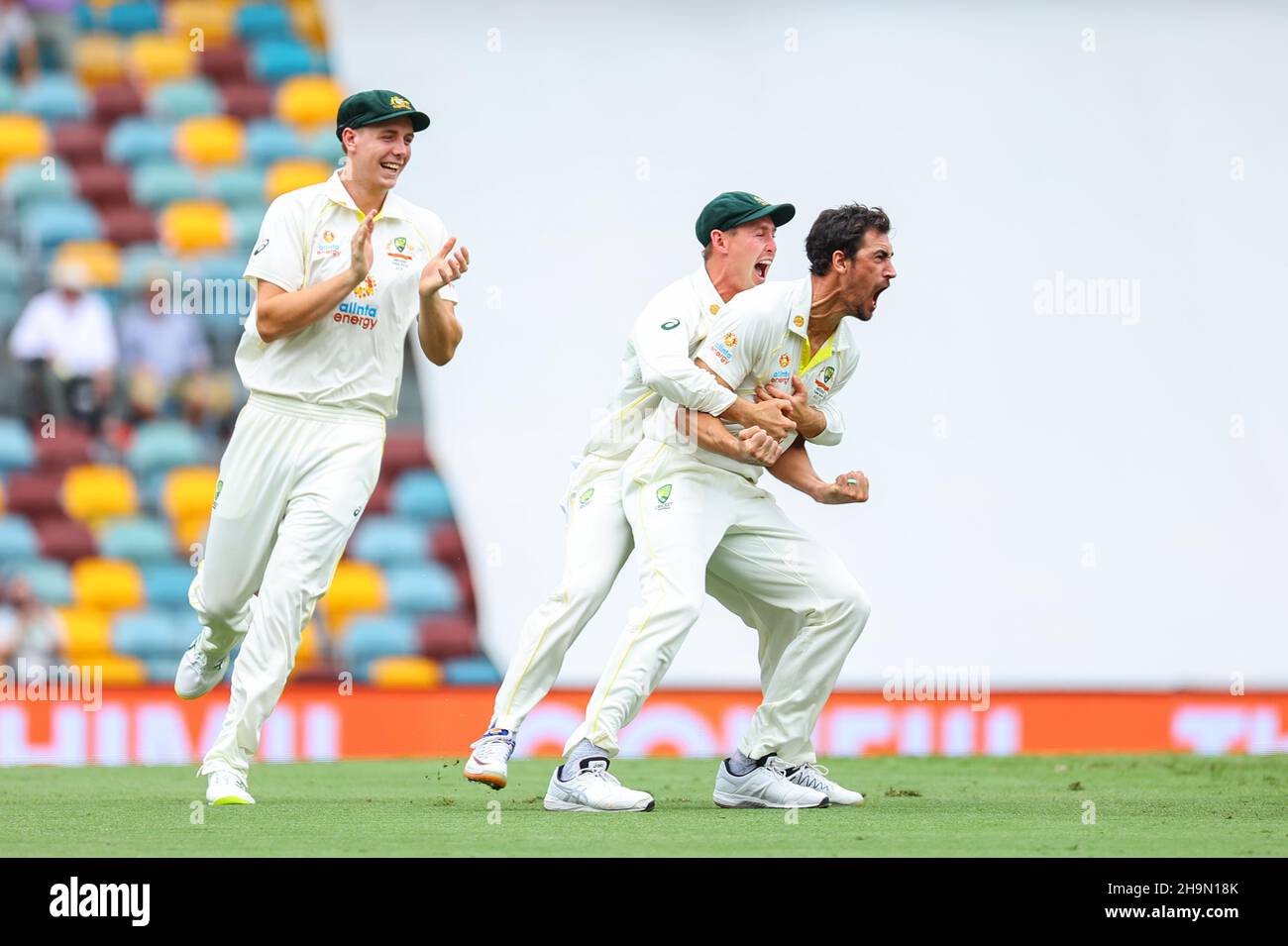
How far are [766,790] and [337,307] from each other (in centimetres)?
176

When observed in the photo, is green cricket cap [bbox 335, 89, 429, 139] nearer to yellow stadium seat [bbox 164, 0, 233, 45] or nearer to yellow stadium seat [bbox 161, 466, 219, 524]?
yellow stadium seat [bbox 161, 466, 219, 524]

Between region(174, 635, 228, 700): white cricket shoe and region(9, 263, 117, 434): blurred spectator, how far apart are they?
4.05m

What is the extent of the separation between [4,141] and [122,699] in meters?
3.68

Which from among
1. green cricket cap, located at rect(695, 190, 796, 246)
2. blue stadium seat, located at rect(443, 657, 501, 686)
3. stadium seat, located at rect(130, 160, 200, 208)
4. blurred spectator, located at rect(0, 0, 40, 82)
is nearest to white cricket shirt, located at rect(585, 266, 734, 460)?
green cricket cap, located at rect(695, 190, 796, 246)

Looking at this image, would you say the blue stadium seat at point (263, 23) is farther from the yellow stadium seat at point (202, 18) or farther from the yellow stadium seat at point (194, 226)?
the yellow stadium seat at point (194, 226)

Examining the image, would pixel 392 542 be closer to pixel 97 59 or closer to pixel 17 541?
pixel 17 541

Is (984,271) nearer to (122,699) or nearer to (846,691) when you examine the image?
(846,691)

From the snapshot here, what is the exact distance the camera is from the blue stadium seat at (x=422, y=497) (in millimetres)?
9562

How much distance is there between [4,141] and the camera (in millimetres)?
10258

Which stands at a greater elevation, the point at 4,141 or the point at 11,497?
the point at 4,141
